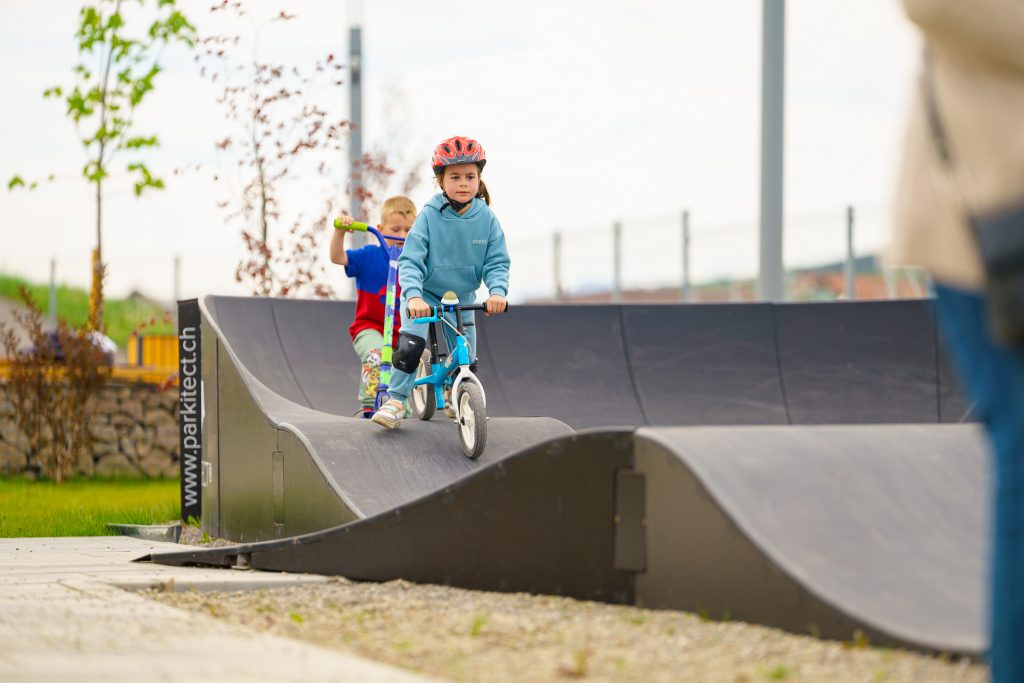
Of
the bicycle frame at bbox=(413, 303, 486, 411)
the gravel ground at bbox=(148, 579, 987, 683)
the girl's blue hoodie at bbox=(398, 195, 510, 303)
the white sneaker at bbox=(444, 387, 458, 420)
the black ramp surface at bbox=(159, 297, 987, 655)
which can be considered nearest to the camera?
the gravel ground at bbox=(148, 579, 987, 683)

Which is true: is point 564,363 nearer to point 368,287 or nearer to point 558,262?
point 368,287

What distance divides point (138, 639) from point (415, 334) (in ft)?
12.4

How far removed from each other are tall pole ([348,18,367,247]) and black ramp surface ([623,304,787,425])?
155 inches

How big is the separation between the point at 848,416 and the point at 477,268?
4.22 meters

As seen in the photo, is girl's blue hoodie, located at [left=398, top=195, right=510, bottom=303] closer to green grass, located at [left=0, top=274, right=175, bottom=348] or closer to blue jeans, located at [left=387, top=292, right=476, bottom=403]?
blue jeans, located at [left=387, top=292, right=476, bottom=403]

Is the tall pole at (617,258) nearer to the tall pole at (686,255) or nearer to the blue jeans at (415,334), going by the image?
the tall pole at (686,255)

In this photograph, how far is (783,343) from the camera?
36.1 feet

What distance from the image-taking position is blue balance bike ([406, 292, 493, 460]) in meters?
7.05

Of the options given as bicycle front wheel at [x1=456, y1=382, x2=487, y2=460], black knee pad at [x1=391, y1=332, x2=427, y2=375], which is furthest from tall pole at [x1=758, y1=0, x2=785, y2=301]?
bicycle front wheel at [x1=456, y1=382, x2=487, y2=460]

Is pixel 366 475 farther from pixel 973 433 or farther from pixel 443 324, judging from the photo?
pixel 973 433

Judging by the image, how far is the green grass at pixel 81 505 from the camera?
912cm

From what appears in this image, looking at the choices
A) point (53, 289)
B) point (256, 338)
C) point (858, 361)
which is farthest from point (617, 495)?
point (53, 289)

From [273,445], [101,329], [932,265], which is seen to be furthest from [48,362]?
[932,265]

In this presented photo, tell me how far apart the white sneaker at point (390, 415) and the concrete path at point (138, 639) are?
1.58m
